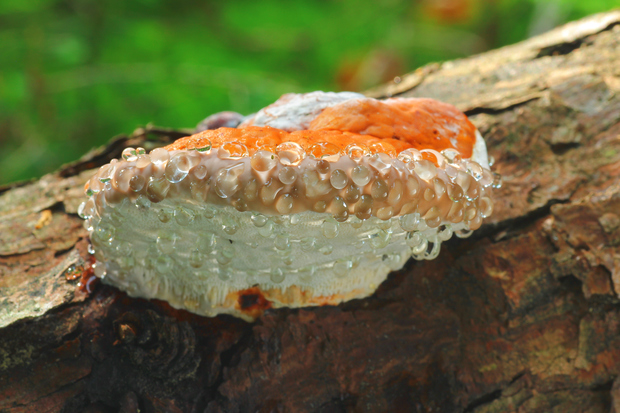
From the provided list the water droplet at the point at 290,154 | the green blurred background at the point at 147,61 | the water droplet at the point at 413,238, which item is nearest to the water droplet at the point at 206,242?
the water droplet at the point at 290,154

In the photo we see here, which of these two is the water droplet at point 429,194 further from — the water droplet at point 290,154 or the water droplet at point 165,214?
the water droplet at point 165,214

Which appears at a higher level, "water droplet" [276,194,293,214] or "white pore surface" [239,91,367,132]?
"white pore surface" [239,91,367,132]

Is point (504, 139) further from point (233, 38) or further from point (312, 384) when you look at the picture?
point (233, 38)

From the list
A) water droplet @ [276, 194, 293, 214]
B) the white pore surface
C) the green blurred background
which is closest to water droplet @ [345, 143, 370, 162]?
water droplet @ [276, 194, 293, 214]

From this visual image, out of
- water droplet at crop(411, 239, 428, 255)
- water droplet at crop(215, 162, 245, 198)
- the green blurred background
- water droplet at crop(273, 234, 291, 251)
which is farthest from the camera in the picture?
the green blurred background

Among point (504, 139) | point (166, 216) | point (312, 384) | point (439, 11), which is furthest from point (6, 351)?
point (439, 11)

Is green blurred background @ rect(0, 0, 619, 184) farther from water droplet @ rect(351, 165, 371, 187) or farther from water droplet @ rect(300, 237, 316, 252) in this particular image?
water droplet @ rect(351, 165, 371, 187)

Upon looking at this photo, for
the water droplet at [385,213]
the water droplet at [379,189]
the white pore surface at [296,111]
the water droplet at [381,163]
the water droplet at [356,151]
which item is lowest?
the water droplet at [385,213]
